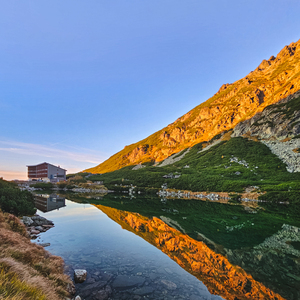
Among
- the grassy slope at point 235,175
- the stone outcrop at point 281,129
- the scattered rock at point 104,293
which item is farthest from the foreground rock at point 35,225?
the stone outcrop at point 281,129

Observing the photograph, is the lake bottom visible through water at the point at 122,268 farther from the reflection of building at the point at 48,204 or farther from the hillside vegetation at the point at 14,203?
the reflection of building at the point at 48,204

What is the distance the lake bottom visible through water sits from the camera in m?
10.5

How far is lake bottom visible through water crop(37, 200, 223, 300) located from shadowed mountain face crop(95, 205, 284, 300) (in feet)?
2.56

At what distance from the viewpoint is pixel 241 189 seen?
224 feet

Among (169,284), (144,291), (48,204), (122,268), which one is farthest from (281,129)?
(144,291)

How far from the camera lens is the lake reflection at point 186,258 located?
→ 1109cm

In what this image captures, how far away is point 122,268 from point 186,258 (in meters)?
5.62

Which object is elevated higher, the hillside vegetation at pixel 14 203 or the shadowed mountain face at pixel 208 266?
the hillside vegetation at pixel 14 203

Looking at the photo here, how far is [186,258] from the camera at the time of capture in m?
15.8

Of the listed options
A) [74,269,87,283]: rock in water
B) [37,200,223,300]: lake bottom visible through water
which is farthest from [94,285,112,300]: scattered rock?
[74,269,87,283]: rock in water

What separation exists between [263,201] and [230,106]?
518ft

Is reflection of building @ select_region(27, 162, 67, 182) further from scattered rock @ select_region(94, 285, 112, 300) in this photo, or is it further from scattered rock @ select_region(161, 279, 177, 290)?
scattered rock @ select_region(161, 279, 177, 290)

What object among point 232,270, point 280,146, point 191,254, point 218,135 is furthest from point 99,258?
point 218,135

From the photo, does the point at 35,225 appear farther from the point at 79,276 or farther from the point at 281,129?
the point at 281,129
